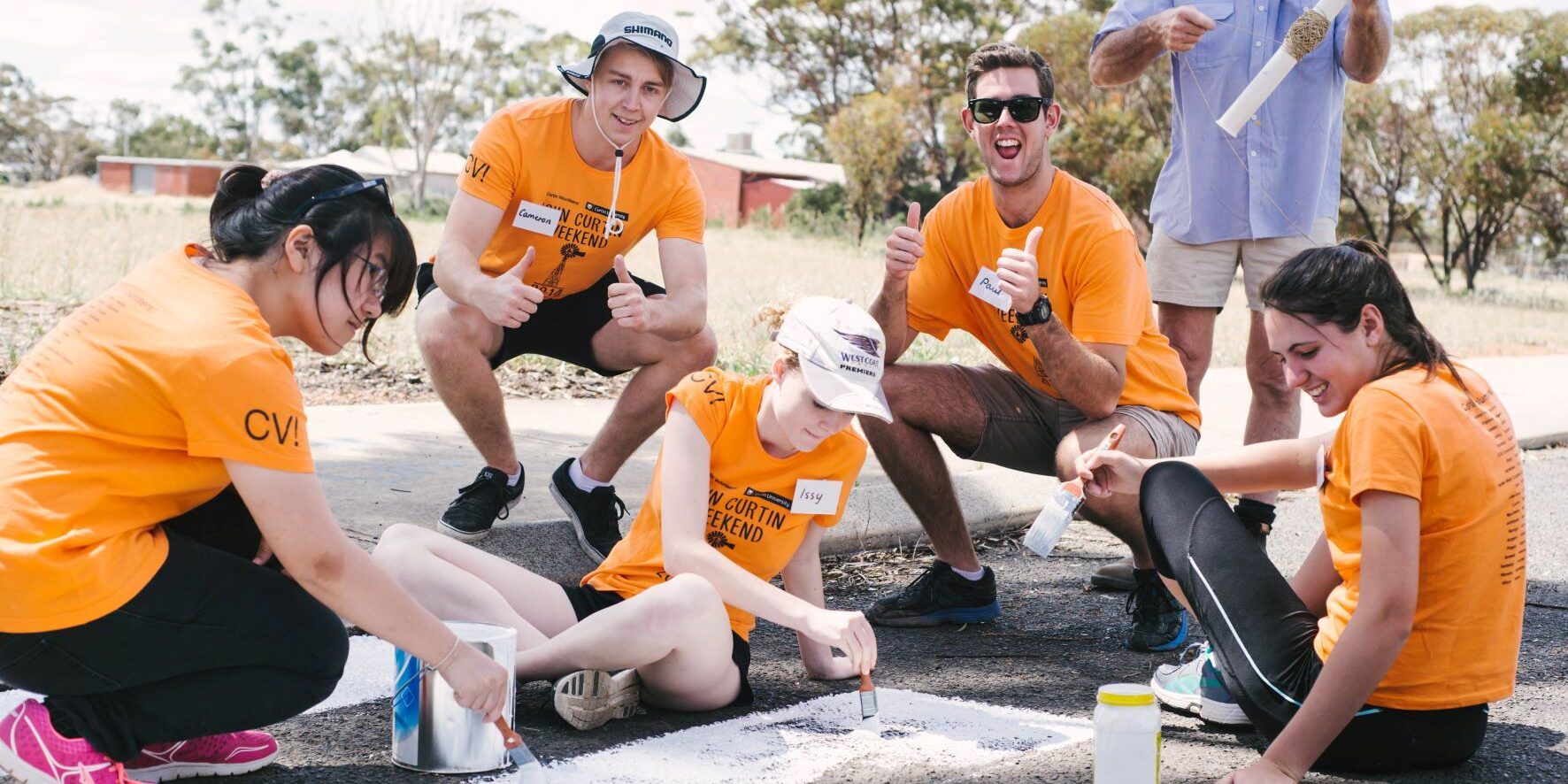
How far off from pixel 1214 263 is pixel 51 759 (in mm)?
4172

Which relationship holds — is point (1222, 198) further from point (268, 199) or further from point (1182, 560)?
point (268, 199)

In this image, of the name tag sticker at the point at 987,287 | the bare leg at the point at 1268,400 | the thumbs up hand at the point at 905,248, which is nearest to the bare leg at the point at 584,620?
the thumbs up hand at the point at 905,248

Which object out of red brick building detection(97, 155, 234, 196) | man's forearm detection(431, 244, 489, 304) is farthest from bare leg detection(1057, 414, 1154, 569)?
red brick building detection(97, 155, 234, 196)

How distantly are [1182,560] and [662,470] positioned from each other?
121cm

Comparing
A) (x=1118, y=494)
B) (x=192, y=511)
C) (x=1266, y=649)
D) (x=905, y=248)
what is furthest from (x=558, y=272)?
(x=1266, y=649)

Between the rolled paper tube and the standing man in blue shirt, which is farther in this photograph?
the standing man in blue shirt

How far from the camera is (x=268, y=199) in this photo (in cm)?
271

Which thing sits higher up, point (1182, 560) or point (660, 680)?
point (1182, 560)

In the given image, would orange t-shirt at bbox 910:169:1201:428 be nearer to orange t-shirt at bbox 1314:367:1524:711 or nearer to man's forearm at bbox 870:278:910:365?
man's forearm at bbox 870:278:910:365

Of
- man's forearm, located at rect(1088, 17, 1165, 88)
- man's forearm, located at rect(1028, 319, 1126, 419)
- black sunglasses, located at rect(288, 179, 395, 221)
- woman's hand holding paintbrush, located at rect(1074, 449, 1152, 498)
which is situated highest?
man's forearm, located at rect(1088, 17, 1165, 88)

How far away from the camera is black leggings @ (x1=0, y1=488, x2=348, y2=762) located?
2.57 m

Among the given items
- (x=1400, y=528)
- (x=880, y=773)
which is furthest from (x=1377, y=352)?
(x=880, y=773)

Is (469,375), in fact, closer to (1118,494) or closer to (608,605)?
(608,605)

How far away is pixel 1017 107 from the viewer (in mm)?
4496
